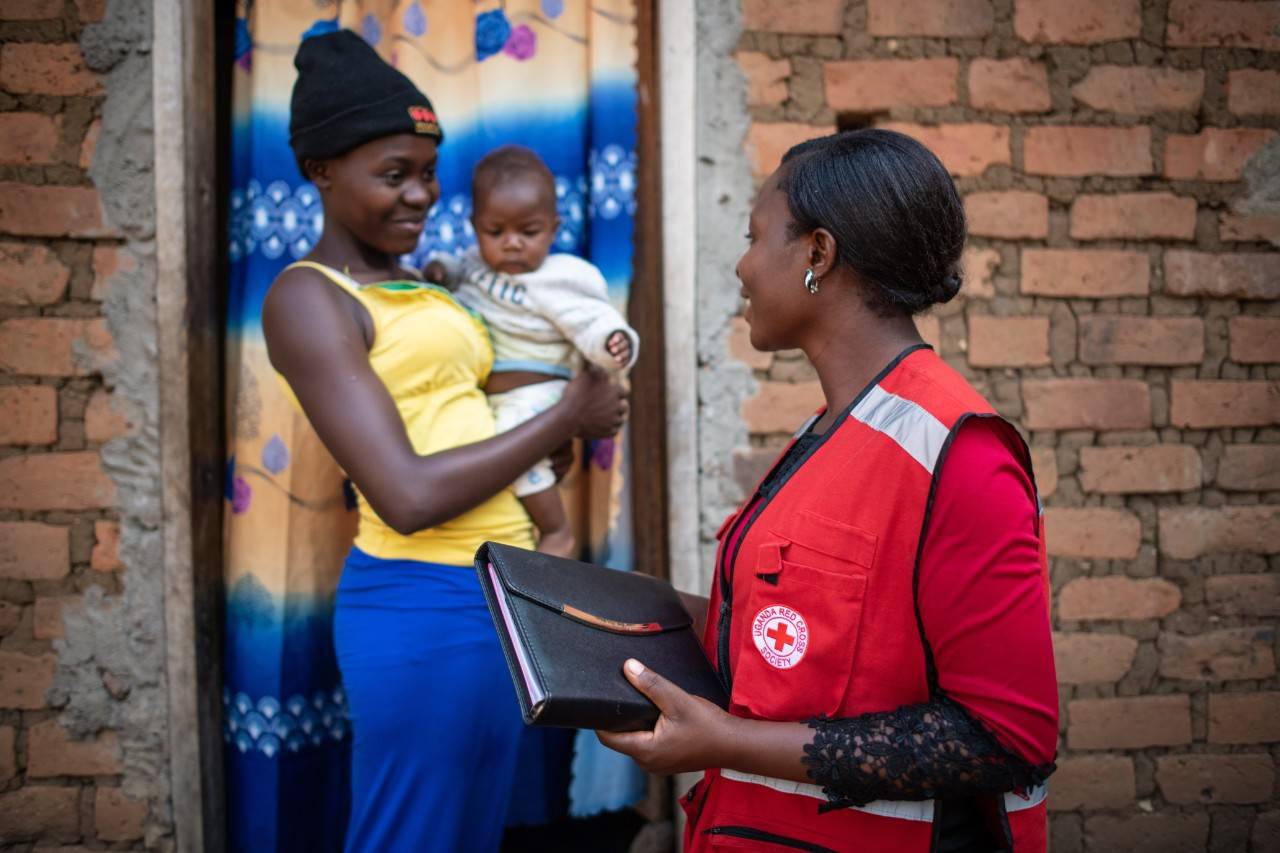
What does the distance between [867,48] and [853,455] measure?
6.26ft

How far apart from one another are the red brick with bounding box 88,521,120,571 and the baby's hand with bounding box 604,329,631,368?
1500 mm

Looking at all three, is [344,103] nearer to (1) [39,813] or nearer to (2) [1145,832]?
(1) [39,813]

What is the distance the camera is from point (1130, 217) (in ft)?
9.28

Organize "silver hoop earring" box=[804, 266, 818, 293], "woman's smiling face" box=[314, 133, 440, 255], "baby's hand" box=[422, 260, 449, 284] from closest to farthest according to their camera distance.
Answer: "silver hoop earring" box=[804, 266, 818, 293], "woman's smiling face" box=[314, 133, 440, 255], "baby's hand" box=[422, 260, 449, 284]

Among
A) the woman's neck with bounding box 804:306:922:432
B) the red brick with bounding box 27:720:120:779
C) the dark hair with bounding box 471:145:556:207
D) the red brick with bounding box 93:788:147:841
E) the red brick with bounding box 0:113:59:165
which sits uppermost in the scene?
the red brick with bounding box 0:113:59:165

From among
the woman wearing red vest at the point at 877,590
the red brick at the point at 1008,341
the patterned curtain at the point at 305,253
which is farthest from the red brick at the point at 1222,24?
the woman wearing red vest at the point at 877,590

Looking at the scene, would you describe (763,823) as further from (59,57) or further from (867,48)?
(59,57)

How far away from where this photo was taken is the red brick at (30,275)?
2627 mm

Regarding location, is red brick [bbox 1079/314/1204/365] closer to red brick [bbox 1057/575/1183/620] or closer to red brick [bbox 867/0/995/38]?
red brick [bbox 1057/575/1183/620]

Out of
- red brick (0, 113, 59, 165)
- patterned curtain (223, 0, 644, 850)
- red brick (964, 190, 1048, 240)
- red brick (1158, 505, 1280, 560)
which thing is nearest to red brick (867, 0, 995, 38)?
red brick (964, 190, 1048, 240)

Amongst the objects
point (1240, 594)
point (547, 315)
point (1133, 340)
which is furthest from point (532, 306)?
point (1240, 594)

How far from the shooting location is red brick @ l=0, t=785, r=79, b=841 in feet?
8.63

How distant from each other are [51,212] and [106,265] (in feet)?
0.66

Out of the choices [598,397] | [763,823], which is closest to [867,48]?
[598,397]
